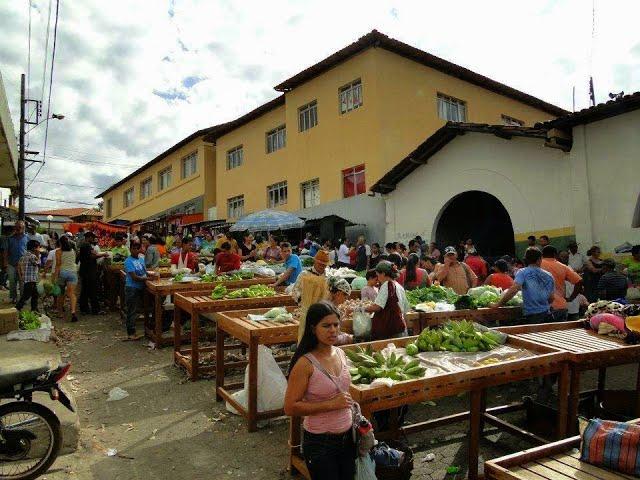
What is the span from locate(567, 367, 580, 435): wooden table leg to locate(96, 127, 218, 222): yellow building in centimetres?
2560

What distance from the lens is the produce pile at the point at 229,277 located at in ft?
30.2

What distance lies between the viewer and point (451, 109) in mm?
19859

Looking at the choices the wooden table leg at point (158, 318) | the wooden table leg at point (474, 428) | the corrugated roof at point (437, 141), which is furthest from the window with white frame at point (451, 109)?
the wooden table leg at point (474, 428)

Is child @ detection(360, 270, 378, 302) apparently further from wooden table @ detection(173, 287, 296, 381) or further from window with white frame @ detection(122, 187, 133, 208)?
window with white frame @ detection(122, 187, 133, 208)

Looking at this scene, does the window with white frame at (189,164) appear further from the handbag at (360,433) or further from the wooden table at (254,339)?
the handbag at (360,433)

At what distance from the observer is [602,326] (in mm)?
5094

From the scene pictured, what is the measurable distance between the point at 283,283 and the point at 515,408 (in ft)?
14.1

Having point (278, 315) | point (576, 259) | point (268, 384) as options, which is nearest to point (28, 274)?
point (278, 315)

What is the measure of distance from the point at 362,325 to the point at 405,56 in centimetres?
1523

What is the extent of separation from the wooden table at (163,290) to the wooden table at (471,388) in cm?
460

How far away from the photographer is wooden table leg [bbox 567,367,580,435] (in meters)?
4.22

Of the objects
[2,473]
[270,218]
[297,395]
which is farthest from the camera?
[270,218]

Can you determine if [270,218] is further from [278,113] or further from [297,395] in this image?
[297,395]

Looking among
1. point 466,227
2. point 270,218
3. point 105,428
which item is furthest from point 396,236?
point 105,428
